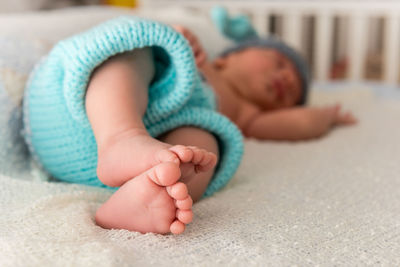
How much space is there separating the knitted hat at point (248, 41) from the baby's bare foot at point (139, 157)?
0.85 m

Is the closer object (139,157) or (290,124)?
(139,157)

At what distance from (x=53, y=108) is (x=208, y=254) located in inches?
14.2

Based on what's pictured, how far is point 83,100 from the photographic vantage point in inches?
24.8

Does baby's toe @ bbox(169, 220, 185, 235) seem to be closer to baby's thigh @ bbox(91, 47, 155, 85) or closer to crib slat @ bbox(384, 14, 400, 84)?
baby's thigh @ bbox(91, 47, 155, 85)

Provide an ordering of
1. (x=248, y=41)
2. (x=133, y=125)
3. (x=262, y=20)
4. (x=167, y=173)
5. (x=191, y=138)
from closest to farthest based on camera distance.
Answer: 1. (x=167, y=173)
2. (x=133, y=125)
3. (x=191, y=138)
4. (x=248, y=41)
5. (x=262, y=20)

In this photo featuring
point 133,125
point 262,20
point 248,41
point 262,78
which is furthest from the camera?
point 262,20

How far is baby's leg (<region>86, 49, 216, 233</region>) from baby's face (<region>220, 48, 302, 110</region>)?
24.5 inches

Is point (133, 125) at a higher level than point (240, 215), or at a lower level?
higher

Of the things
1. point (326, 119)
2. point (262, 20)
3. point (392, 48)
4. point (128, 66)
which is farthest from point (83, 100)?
point (392, 48)

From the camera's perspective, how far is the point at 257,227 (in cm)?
55

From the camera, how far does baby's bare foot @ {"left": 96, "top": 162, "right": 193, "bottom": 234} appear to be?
476 mm

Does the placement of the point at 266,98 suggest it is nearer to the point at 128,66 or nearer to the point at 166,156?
the point at 128,66

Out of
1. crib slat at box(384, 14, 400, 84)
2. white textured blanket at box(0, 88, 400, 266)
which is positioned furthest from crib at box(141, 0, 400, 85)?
white textured blanket at box(0, 88, 400, 266)

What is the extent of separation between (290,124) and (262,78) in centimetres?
17
